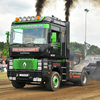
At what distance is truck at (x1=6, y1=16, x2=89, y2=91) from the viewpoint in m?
10.1

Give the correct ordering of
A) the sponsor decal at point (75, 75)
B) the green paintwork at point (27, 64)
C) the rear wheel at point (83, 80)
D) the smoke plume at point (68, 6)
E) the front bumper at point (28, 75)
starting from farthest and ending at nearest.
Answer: the smoke plume at point (68, 6) → the rear wheel at point (83, 80) → the sponsor decal at point (75, 75) → the green paintwork at point (27, 64) → the front bumper at point (28, 75)

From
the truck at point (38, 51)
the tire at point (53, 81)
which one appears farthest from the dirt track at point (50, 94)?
the truck at point (38, 51)

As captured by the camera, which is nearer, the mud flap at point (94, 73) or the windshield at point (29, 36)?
the windshield at point (29, 36)

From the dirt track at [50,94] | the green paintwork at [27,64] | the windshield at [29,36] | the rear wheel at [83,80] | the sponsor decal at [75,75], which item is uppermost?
the windshield at [29,36]

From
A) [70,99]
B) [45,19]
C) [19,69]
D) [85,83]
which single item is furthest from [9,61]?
[85,83]

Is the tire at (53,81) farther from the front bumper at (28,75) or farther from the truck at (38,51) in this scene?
the front bumper at (28,75)

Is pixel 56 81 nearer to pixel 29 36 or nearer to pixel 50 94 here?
pixel 50 94

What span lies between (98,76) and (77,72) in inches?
104

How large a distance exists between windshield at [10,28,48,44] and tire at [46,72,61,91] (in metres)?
1.63

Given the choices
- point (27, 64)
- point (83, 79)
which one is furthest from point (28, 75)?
point (83, 79)

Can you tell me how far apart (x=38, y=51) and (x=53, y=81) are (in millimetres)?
1587

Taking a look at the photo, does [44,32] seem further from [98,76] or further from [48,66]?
[98,76]

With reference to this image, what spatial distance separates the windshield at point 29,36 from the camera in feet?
33.4

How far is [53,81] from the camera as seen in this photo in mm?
10344
